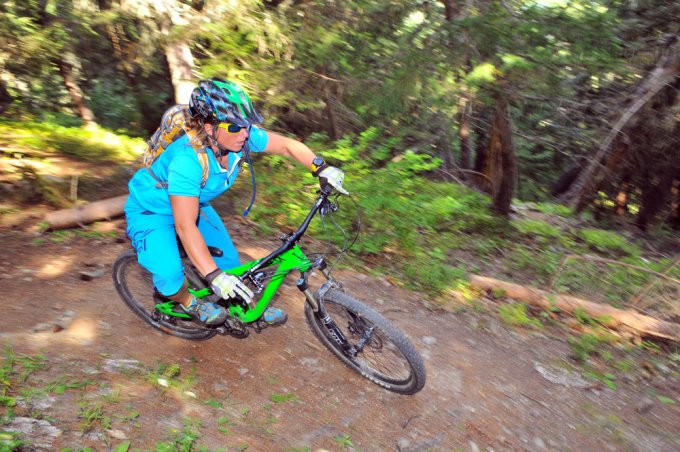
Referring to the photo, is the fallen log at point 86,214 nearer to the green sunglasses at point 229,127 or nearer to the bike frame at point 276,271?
the bike frame at point 276,271

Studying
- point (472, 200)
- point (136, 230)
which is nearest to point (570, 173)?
point (472, 200)

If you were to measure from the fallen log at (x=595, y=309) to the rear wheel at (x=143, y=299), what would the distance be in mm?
4158

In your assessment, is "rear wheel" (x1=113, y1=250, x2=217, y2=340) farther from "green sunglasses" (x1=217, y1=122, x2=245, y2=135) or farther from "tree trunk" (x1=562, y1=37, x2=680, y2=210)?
"tree trunk" (x1=562, y1=37, x2=680, y2=210)

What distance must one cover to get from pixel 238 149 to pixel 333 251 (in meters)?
3.72

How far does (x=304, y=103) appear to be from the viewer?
8.94 meters

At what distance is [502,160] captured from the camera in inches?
374

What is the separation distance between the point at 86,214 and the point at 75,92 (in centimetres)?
800

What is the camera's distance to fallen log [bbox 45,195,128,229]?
6367 millimetres

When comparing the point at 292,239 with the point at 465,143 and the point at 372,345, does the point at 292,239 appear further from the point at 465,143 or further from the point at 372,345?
the point at 465,143

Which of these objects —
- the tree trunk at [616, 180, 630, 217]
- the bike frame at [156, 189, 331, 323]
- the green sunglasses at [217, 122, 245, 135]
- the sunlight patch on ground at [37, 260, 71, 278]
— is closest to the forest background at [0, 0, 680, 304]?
the sunlight patch on ground at [37, 260, 71, 278]

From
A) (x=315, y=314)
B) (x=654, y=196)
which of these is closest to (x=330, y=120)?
(x=315, y=314)

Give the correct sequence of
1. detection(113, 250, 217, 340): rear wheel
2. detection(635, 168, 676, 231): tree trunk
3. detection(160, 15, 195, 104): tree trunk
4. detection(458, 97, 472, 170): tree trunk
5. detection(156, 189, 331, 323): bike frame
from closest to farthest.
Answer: detection(156, 189, 331, 323): bike frame, detection(113, 250, 217, 340): rear wheel, detection(160, 15, 195, 104): tree trunk, detection(458, 97, 472, 170): tree trunk, detection(635, 168, 676, 231): tree trunk

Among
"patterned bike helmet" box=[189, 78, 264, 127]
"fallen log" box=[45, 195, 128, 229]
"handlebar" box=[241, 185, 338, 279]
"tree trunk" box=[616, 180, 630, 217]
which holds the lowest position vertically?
"fallen log" box=[45, 195, 128, 229]

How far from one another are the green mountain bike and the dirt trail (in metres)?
0.18
